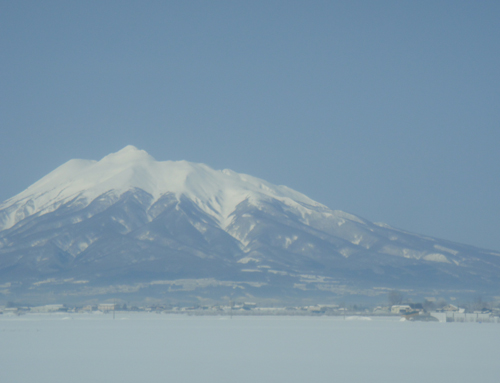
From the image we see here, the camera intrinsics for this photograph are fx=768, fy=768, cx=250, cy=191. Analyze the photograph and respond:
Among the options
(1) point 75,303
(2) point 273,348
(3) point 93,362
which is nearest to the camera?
(3) point 93,362

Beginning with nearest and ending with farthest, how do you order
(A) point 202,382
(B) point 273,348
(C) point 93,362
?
(A) point 202,382
(C) point 93,362
(B) point 273,348

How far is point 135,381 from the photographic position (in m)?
32.2

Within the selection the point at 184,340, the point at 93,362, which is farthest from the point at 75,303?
the point at 93,362

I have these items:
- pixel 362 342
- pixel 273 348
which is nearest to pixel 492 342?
pixel 362 342

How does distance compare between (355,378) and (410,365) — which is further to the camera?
(410,365)

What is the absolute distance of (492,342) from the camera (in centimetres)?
5672

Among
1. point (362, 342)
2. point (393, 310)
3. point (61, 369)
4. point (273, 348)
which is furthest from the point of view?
point (393, 310)

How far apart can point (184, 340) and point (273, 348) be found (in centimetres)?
1103

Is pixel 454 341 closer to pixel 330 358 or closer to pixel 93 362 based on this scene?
pixel 330 358

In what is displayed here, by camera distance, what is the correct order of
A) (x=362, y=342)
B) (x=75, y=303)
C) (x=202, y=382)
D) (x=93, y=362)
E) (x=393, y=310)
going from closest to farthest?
(x=202, y=382), (x=93, y=362), (x=362, y=342), (x=393, y=310), (x=75, y=303)

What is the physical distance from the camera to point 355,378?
109 ft

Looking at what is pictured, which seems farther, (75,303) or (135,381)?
(75,303)

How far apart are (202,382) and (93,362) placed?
1018 cm

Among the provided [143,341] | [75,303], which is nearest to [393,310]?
[75,303]
